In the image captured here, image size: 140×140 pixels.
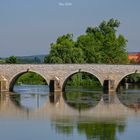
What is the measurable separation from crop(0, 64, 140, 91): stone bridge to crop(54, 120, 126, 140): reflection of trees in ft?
108

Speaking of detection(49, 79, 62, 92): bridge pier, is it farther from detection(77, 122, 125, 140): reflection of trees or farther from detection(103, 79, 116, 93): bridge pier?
detection(77, 122, 125, 140): reflection of trees

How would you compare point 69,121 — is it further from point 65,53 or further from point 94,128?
point 65,53

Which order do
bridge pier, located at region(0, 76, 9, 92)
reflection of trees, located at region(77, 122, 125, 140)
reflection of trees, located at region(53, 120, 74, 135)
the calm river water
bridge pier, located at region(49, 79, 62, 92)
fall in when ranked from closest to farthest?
reflection of trees, located at region(77, 122, 125, 140), the calm river water, reflection of trees, located at region(53, 120, 74, 135), bridge pier, located at region(0, 76, 9, 92), bridge pier, located at region(49, 79, 62, 92)

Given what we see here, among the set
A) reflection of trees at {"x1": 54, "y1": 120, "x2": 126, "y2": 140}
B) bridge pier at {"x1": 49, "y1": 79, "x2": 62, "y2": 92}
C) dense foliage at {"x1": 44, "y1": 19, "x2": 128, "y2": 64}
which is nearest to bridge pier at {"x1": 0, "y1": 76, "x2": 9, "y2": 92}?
bridge pier at {"x1": 49, "y1": 79, "x2": 62, "y2": 92}

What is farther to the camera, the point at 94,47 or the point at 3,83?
the point at 94,47

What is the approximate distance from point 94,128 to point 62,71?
3605 centimetres

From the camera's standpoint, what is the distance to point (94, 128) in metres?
30.8

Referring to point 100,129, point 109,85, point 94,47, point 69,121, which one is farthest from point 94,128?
point 94,47

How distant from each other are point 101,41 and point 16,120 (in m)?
59.0

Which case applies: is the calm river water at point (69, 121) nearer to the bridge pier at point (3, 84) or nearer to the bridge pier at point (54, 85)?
the bridge pier at point (54, 85)

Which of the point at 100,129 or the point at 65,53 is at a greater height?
the point at 65,53

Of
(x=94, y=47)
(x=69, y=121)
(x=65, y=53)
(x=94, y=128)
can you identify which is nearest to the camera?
(x=94, y=128)

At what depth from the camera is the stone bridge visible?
66.5 meters

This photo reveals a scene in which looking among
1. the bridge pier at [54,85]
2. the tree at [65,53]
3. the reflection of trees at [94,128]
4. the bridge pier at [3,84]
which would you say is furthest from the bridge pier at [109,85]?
the reflection of trees at [94,128]
